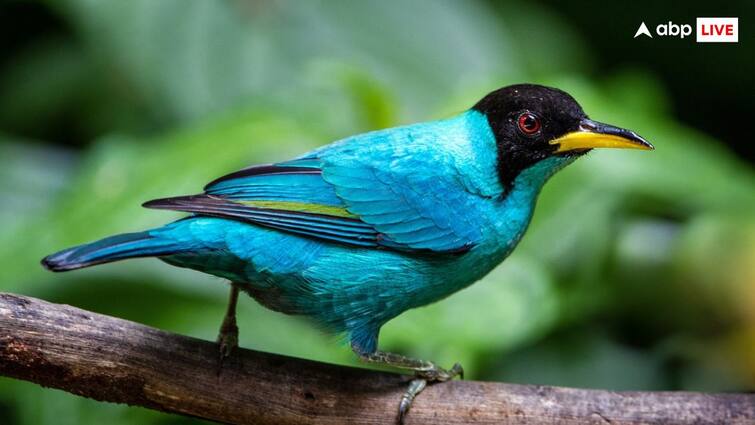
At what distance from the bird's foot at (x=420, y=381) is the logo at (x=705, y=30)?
3.42 metres

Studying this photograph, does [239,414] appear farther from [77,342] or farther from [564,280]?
[564,280]

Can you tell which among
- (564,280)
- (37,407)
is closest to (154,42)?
(37,407)

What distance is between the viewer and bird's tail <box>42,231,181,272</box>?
2.78 m

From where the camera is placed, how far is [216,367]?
308cm

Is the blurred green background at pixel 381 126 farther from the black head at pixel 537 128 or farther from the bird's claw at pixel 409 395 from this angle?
the black head at pixel 537 128

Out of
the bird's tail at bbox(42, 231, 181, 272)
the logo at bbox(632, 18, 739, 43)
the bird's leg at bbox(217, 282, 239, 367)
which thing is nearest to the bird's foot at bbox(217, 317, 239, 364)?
the bird's leg at bbox(217, 282, 239, 367)

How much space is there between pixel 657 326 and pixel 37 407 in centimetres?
259

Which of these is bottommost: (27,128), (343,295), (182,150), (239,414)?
(239,414)

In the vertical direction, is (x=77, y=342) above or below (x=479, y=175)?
below

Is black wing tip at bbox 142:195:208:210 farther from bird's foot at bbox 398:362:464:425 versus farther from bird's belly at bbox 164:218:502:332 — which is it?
bird's foot at bbox 398:362:464:425

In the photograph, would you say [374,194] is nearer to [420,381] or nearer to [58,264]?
[420,381]

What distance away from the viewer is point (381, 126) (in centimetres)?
431

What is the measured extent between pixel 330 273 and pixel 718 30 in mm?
3822

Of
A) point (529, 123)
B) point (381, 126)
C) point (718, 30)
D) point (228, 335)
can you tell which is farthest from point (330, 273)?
point (718, 30)
